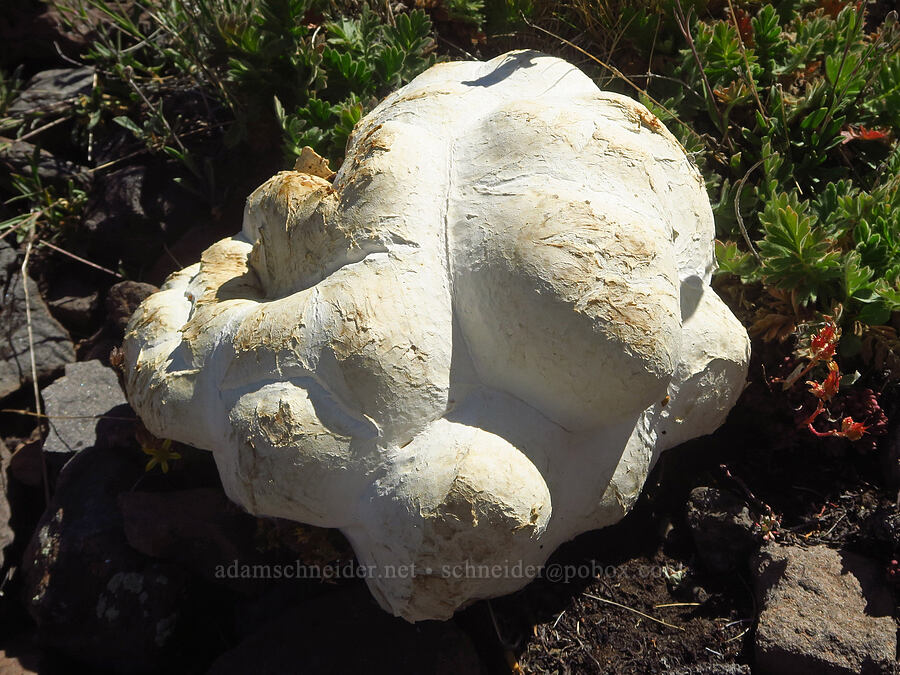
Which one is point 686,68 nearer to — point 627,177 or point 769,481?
point 627,177

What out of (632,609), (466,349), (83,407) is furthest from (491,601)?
(83,407)

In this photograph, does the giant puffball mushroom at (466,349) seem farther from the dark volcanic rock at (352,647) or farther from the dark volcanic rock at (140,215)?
the dark volcanic rock at (140,215)

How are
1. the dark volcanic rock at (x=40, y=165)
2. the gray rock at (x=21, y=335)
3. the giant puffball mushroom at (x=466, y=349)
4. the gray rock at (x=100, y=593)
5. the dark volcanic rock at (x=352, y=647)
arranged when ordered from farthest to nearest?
the dark volcanic rock at (x=40, y=165) → the gray rock at (x=21, y=335) → the gray rock at (x=100, y=593) → the dark volcanic rock at (x=352, y=647) → the giant puffball mushroom at (x=466, y=349)

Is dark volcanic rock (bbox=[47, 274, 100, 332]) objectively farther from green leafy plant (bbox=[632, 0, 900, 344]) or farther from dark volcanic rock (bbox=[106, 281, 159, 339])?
green leafy plant (bbox=[632, 0, 900, 344])

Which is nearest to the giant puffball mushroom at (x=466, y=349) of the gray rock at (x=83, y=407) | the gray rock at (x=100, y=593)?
the gray rock at (x=100, y=593)

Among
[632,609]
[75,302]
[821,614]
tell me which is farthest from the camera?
Answer: [75,302]

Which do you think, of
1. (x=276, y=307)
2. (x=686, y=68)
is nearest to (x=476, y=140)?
(x=276, y=307)

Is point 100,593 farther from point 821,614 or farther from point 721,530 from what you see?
point 821,614
